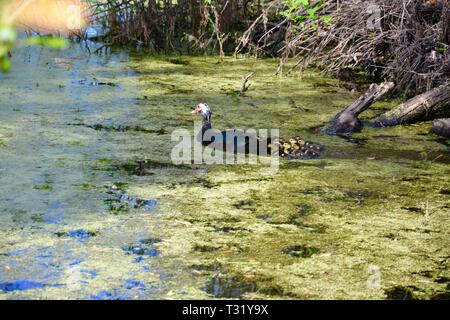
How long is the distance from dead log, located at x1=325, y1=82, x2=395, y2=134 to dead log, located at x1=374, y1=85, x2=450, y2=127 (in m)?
0.16

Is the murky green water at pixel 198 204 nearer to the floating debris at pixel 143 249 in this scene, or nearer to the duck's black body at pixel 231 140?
the floating debris at pixel 143 249

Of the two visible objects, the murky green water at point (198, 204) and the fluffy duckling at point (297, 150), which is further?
the fluffy duckling at point (297, 150)

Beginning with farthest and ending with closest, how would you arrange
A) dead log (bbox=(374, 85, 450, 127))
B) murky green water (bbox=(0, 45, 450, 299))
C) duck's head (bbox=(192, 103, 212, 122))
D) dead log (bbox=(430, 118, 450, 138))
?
dead log (bbox=(374, 85, 450, 127)), dead log (bbox=(430, 118, 450, 138)), duck's head (bbox=(192, 103, 212, 122)), murky green water (bbox=(0, 45, 450, 299))

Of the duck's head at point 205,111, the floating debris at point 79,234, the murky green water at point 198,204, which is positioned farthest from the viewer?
the duck's head at point 205,111

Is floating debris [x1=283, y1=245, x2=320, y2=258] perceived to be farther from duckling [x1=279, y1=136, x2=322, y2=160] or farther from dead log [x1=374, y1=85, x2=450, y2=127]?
dead log [x1=374, y1=85, x2=450, y2=127]

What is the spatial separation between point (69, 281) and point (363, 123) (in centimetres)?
294

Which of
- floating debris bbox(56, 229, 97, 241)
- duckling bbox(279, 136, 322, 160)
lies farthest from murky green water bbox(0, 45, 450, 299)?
duckling bbox(279, 136, 322, 160)

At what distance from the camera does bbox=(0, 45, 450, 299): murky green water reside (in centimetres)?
283

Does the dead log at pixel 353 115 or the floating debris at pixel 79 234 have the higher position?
the dead log at pixel 353 115

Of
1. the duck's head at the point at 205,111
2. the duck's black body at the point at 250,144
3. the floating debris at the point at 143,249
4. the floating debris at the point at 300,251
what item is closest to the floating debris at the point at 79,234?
the floating debris at the point at 143,249

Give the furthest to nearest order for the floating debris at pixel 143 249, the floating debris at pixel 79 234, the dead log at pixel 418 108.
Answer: the dead log at pixel 418 108 < the floating debris at pixel 79 234 < the floating debris at pixel 143 249

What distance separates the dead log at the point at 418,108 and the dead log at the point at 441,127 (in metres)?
0.18

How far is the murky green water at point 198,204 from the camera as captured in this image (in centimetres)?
283
